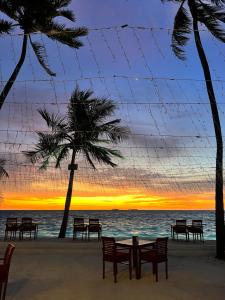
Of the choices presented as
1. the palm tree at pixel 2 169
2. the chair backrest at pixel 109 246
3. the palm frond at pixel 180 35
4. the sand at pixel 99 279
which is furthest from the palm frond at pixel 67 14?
the chair backrest at pixel 109 246

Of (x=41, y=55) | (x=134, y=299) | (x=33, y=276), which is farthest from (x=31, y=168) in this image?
(x=134, y=299)

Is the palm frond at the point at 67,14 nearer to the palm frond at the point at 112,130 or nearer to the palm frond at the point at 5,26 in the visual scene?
the palm frond at the point at 5,26

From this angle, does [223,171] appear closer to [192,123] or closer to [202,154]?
[202,154]

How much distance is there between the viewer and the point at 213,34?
9531mm

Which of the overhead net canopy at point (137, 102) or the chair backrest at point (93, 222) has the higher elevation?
the overhead net canopy at point (137, 102)

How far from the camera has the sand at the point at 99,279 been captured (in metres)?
5.08

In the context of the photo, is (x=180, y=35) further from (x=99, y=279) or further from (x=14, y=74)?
(x=99, y=279)

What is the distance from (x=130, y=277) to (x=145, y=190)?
217 inches

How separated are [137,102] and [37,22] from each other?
19.2 feet

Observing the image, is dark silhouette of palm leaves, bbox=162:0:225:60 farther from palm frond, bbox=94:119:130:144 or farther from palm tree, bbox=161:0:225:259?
palm frond, bbox=94:119:130:144

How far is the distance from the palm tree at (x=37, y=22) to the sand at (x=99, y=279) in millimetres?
5491

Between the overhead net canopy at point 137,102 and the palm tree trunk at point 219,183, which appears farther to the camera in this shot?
the palm tree trunk at point 219,183

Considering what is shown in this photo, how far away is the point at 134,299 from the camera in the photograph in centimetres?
487

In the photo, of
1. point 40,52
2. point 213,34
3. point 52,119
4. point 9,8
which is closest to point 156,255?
point 213,34
